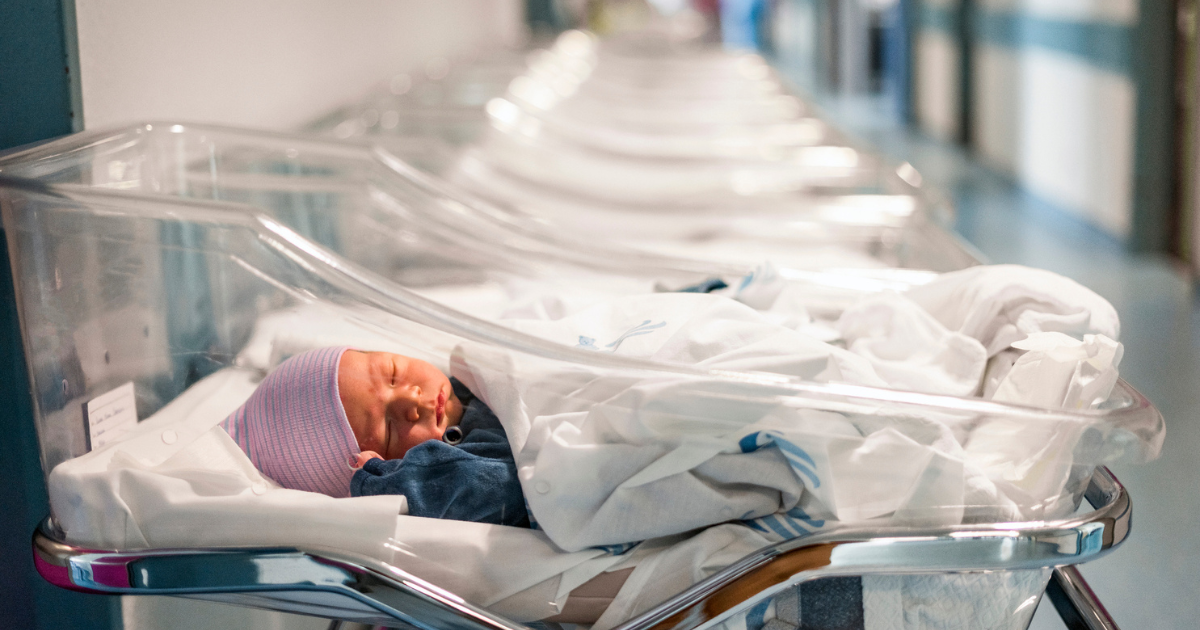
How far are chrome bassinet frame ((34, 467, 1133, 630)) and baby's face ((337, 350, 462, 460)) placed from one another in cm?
20

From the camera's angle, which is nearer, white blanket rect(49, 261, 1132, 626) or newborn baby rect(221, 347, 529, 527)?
white blanket rect(49, 261, 1132, 626)

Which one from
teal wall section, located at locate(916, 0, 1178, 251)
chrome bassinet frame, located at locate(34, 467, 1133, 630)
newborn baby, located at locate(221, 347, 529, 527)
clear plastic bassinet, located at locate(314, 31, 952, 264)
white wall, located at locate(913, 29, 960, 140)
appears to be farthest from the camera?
white wall, located at locate(913, 29, 960, 140)

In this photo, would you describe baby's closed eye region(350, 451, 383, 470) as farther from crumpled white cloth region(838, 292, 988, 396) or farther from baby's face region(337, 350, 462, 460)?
crumpled white cloth region(838, 292, 988, 396)

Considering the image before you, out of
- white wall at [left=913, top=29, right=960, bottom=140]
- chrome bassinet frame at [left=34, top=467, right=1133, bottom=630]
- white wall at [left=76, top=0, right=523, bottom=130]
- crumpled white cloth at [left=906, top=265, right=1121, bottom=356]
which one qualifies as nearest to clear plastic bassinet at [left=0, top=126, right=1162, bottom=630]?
chrome bassinet frame at [left=34, top=467, right=1133, bottom=630]

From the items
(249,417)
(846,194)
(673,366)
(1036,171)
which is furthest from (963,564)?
(1036,171)

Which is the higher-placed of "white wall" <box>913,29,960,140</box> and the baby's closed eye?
"white wall" <box>913,29,960,140</box>

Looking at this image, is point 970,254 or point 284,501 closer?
point 284,501

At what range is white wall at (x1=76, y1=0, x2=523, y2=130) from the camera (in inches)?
54.7

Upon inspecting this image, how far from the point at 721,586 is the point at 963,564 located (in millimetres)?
213

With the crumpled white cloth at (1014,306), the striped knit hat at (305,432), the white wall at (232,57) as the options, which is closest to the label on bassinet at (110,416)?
the striped knit hat at (305,432)

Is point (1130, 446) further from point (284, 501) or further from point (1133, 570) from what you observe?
point (1133, 570)

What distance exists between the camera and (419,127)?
2572mm

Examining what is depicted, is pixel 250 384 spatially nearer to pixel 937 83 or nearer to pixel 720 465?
pixel 720 465

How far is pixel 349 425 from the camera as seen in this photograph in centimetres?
104
